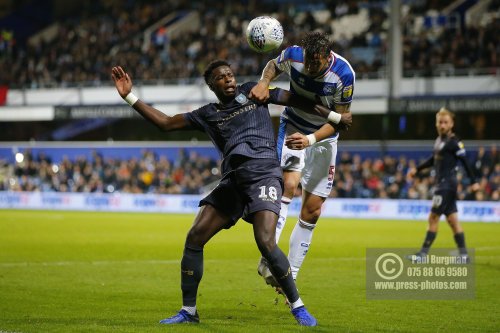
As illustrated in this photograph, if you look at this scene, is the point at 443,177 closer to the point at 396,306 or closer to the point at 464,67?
the point at 396,306

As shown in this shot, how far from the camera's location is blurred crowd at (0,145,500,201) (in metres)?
29.2

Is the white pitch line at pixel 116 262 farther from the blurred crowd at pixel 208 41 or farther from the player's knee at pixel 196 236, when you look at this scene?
the blurred crowd at pixel 208 41

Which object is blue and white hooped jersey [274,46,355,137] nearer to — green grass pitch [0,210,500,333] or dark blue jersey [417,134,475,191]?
green grass pitch [0,210,500,333]

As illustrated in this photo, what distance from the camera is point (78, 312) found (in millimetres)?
8664

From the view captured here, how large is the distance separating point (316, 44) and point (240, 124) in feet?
3.81

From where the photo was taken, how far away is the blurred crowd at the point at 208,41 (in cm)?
3311

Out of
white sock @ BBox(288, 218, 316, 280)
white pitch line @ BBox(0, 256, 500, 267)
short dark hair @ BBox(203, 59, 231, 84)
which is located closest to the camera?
short dark hair @ BBox(203, 59, 231, 84)

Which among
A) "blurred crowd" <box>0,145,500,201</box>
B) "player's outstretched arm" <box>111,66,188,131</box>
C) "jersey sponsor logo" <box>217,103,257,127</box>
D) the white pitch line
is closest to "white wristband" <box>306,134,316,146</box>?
"jersey sponsor logo" <box>217,103,257,127</box>

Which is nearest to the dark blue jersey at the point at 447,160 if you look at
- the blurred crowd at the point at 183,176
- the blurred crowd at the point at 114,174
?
the blurred crowd at the point at 183,176

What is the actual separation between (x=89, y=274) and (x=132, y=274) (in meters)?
0.64

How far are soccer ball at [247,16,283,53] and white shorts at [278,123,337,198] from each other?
1324 mm

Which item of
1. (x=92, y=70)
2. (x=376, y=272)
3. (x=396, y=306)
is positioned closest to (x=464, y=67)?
(x=92, y=70)

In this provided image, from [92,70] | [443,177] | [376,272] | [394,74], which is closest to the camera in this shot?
[376,272]

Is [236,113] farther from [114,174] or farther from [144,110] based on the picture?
[114,174]
